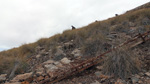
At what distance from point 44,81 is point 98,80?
148 cm

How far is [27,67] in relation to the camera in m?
4.26

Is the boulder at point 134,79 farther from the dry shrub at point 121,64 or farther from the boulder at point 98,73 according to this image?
the boulder at point 98,73

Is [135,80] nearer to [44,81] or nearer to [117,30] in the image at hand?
[44,81]

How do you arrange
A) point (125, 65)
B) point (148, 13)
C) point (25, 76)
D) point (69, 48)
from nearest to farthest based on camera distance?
point (125, 65)
point (25, 76)
point (69, 48)
point (148, 13)

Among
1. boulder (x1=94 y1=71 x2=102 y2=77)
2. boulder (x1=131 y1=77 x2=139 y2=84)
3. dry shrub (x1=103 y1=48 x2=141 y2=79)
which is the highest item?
dry shrub (x1=103 y1=48 x2=141 y2=79)

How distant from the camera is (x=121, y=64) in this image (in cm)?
276

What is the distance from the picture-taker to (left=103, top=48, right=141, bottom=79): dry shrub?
2650 mm

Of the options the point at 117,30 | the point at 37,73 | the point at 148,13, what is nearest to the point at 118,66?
the point at 37,73

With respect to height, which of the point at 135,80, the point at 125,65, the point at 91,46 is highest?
the point at 91,46

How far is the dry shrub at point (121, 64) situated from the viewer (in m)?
2.65

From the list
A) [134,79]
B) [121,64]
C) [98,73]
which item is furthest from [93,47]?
[134,79]

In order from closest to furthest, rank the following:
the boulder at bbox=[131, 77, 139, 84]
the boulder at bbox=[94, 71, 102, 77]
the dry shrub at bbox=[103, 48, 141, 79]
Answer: the boulder at bbox=[131, 77, 139, 84], the dry shrub at bbox=[103, 48, 141, 79], the boulder at bbox=[94, 71, 102, 77]

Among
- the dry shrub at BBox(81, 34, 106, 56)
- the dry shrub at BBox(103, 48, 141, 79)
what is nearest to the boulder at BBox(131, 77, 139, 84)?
the dry shrub at BBox(103, 48, 141, 79)

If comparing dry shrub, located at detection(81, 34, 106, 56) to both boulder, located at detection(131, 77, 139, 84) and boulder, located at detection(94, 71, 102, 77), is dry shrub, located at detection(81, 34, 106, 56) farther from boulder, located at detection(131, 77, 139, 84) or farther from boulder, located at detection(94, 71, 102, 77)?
boulder, located at detection(131, 77, 139, 84)
